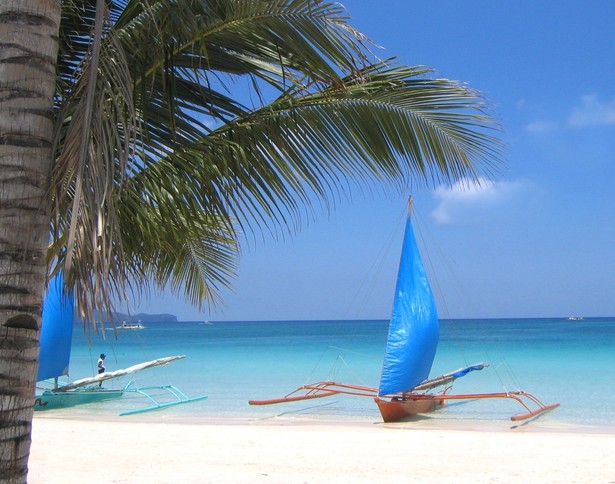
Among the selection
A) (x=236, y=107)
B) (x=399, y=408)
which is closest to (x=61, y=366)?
(x=399, y=408)

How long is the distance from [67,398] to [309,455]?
8.65m

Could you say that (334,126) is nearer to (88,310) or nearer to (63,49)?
(63,49)

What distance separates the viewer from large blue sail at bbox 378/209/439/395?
12695mm

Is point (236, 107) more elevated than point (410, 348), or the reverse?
point (236, 107)

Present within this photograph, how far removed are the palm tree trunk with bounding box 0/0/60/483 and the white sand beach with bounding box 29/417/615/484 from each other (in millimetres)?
4913

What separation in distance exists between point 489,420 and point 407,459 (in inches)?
223

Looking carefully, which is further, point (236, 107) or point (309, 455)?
point (309, 455)

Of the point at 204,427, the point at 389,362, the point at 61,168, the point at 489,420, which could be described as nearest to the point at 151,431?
the point at 204,427

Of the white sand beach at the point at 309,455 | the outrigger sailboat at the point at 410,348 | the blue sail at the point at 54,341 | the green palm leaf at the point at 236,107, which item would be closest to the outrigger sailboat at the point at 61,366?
the blue sail at the point at 54,341

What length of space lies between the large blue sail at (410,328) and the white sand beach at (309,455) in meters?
1.04

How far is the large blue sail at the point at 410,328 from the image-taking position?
12695 millimetres

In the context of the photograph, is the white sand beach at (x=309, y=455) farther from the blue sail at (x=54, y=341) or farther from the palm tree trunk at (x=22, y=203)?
the palm tree trunk at (x=22, y=203)

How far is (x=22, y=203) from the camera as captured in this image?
7.16 ft

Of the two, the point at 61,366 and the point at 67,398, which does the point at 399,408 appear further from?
the point at 67,398
